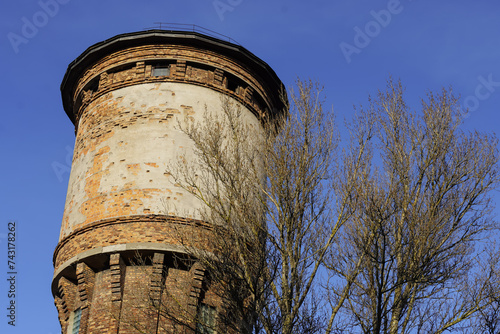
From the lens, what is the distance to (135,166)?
13.9 m

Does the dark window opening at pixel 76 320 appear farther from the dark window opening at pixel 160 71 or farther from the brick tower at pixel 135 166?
the dark window opening at pixel 160 71

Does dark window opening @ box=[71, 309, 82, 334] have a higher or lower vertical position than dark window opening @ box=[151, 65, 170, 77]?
lower

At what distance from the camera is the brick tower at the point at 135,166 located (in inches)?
506

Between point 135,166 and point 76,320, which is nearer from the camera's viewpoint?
point 76,320

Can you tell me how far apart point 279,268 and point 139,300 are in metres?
3.38

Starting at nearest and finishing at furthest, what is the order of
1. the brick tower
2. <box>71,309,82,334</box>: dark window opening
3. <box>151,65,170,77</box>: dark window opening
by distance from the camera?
1. the brick tower
2. <box>71,309,82,334</box>: dark window opening
3. <box>151,65,170,77</box>: dark window opening

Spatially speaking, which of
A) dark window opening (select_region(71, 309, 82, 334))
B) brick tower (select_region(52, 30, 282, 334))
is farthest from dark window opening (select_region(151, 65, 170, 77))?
dark window opening (select_region(71, 309, 82, 334))

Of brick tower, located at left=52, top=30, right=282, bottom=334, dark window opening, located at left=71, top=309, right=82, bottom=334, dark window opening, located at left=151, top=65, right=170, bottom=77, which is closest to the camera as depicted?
brick tower, located at left=52, top=30, right=282, bottom=334

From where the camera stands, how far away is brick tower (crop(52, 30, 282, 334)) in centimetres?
1285

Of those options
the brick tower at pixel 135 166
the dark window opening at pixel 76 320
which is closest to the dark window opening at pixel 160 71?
the brick tower at pixel 135 166

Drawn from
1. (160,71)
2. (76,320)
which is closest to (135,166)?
(160,71)

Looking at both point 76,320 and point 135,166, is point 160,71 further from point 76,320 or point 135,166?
point 76,320

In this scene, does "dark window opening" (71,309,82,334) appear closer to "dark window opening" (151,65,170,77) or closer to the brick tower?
the brick tower

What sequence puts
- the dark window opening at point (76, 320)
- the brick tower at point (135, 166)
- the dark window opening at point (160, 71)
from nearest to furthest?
the brick tower at point (135, 166) < the dark window opening at point (76, 320) < the dark window opening at point (160, 71)
